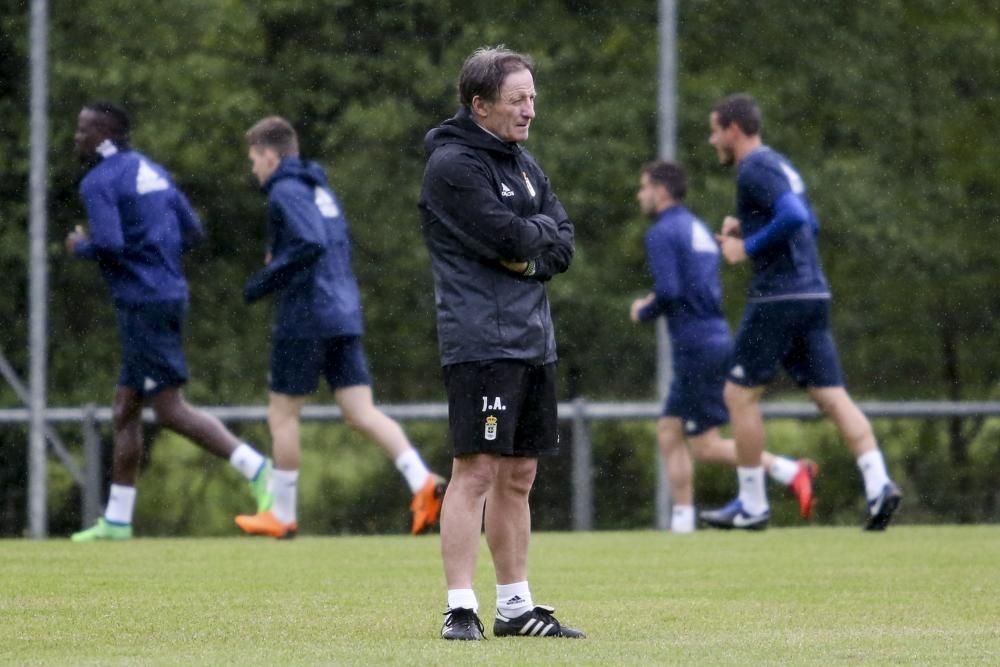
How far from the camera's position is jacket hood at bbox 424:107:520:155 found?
5.94m

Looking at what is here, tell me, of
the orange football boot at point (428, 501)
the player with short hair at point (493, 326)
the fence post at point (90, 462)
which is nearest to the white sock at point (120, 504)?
the orange football boot at point (428, 501)

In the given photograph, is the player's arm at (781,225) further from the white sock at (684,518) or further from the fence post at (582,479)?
the fence post at (582,479)

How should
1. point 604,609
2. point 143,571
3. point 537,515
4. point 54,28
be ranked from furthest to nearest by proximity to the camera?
point 537,515, point 54,28, point 143,571, point 604,609

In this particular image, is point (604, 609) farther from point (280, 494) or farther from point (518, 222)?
point (280, 494)

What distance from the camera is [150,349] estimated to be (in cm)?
1040

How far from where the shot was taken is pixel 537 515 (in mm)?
12766

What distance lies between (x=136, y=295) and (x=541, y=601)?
13.1 ft

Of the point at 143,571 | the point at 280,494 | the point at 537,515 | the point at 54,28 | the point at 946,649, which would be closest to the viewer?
the point at 946,649

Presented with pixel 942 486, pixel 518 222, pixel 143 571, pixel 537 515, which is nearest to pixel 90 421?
pixel 537 515

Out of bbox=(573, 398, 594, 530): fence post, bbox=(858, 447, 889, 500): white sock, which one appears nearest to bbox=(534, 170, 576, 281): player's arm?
bbox=(858, 447, 889, 500): white sock

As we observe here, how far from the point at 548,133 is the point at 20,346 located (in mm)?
3230

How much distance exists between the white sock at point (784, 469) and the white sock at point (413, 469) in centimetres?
195

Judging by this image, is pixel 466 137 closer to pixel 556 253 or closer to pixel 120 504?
pixel 556 253

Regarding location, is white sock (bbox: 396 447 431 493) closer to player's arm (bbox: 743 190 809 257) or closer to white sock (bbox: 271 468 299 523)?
white sock (bbox: 271 468 299 523)
